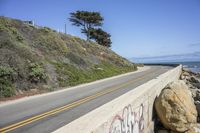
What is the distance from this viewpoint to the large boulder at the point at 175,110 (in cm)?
1073

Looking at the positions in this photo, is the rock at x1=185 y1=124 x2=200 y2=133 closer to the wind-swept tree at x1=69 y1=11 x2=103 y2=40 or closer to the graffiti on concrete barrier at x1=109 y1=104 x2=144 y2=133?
the graffiti on concrete barrier at x1=109 y1=104 x2=144 y2=133

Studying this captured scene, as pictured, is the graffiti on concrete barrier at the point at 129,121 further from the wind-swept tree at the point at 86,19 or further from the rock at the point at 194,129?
the wind-swept tree at the point at 86,19

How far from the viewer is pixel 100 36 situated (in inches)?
2744

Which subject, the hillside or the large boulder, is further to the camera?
the hillside

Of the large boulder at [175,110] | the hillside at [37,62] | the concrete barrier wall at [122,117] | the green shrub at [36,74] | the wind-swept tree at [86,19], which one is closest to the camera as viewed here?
the concrete barrier wall at [122,117]

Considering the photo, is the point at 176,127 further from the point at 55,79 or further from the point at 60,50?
the point at 60,50

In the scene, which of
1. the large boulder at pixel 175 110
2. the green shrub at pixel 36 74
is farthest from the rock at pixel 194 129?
the green shrub at pixel 36 74

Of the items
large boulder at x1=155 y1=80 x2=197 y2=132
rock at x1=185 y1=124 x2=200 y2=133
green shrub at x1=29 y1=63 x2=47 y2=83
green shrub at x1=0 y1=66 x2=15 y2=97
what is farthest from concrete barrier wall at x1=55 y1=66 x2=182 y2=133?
green shrub at x1=29 y1=63 x2=47 y2=83

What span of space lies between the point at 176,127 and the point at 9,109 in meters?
8.15

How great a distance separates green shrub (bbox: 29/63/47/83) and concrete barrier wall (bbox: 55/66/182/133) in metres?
13.5

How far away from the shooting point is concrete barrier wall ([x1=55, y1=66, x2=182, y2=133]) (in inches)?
214

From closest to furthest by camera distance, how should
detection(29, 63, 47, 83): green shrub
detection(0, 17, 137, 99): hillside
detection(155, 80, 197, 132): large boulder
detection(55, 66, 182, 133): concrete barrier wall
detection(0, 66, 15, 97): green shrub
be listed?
detection(55, 66, 182, 133): concrete barrier wall → detection(155, 80, 197, 132): large boulder → detection(0, 66, 15, 97): green shrub → detection(0, 17, 137, 99): hillside → detection(29, 63, 47, 83): green shrub

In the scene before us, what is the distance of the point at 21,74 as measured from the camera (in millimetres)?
22172

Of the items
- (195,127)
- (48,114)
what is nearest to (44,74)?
(48,114)
